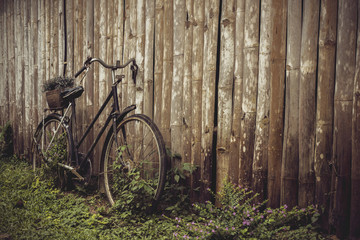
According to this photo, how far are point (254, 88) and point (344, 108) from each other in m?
0.69

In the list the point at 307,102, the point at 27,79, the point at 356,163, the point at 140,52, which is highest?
the point at 140,52

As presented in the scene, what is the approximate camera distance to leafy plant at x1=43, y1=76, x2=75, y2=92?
11.9 ft

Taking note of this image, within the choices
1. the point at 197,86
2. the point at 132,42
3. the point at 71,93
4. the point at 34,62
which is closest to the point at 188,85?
the point at 197,86

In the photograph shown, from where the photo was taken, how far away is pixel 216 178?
2693 mm

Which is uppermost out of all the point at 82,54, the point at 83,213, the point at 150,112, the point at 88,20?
the point at 88,20

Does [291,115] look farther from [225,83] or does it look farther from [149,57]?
[149,57]

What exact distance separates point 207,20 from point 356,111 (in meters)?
1.50

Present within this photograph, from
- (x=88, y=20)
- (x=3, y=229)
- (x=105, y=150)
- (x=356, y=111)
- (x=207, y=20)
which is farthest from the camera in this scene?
(x=88, y=20)

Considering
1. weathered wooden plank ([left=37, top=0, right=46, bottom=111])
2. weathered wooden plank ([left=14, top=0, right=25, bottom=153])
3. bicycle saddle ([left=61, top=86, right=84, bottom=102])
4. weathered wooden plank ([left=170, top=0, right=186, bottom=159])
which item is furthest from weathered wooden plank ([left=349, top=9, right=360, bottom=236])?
weathered wooden plank ([left=14, top=0, right=25, bottom=153])

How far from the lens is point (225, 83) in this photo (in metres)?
2.59

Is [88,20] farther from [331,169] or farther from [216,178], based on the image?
[331,169]

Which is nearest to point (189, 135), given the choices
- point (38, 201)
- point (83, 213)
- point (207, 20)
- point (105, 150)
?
point (105, 150)

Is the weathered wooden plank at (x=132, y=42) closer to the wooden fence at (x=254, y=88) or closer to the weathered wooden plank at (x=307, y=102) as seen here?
the wooden fence at (x=254, y=88)

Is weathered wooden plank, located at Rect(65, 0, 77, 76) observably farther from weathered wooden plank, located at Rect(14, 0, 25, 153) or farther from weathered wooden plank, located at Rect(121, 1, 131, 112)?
weathered wooden plank, located at Rect(14, 0, 25, 153)
